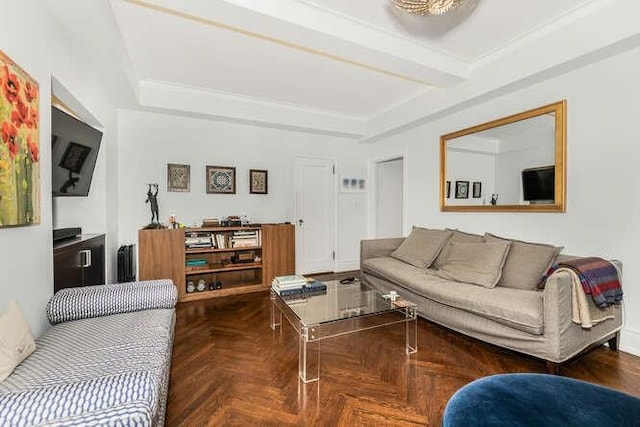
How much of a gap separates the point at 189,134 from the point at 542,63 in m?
4.00

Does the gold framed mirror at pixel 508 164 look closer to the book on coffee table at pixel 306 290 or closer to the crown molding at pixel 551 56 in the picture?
the crown molding at pixel 551 56

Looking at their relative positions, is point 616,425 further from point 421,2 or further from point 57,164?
point 57,164

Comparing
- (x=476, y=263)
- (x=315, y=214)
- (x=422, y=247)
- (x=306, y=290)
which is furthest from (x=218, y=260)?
(x=476, y=263)

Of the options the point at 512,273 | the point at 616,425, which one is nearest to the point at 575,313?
the point at 512,273

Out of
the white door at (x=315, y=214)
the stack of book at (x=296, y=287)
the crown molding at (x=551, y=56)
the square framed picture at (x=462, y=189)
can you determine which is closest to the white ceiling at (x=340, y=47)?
the crown molding at (x=551, y=56)

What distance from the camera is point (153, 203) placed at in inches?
142

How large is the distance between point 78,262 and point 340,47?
A: 2763 mm

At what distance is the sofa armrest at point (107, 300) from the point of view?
5.92 ft

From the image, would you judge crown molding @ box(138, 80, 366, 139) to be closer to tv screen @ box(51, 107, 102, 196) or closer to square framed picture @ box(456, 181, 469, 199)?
tv screen @ box(51, 107, 102, 196)

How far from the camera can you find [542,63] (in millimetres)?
2482

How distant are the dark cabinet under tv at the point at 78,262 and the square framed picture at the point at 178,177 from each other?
3.96 feet

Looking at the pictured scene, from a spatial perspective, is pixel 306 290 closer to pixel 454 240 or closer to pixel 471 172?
pixel 454 240

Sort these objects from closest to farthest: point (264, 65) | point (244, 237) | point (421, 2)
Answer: point (421, 2) < point (264, 65) < point (244, 237)

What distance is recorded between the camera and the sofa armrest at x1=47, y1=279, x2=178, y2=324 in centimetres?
180
